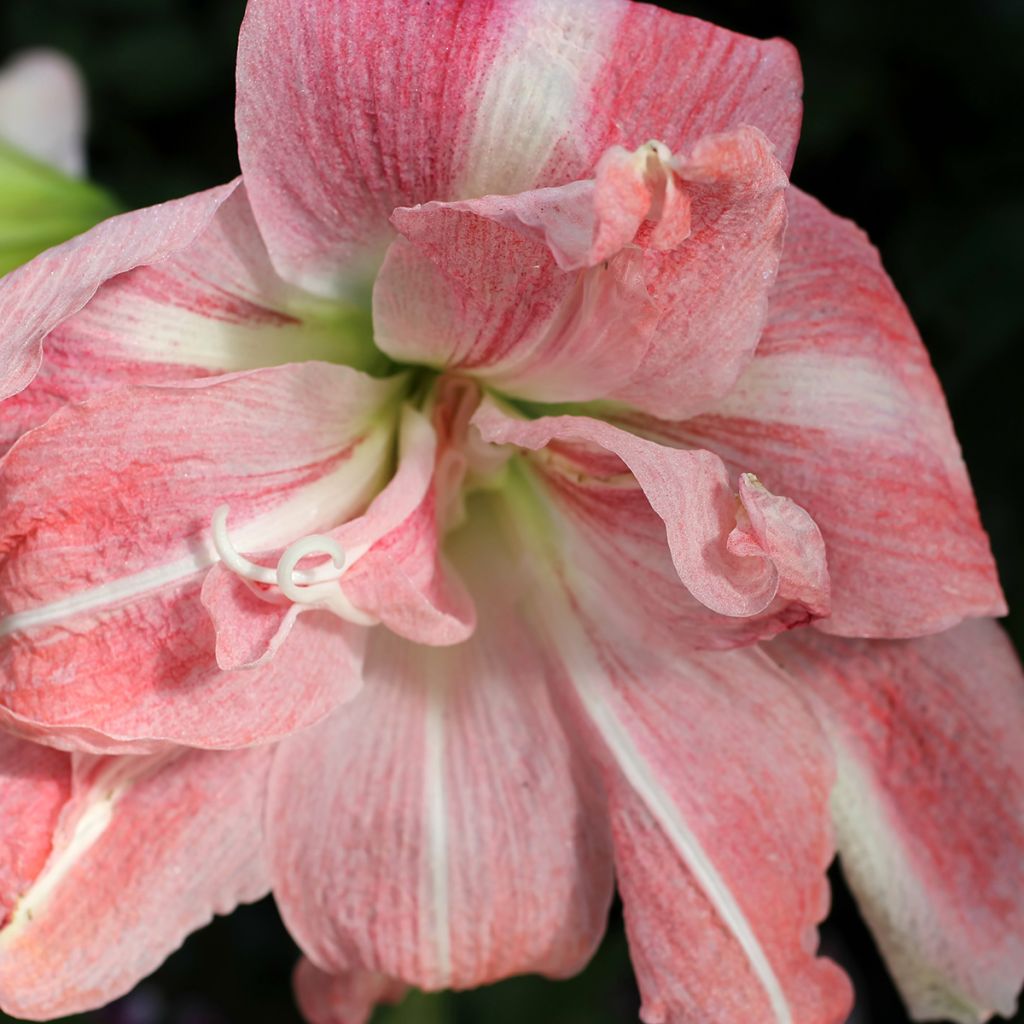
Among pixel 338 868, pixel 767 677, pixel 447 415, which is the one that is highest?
pixel 447 415

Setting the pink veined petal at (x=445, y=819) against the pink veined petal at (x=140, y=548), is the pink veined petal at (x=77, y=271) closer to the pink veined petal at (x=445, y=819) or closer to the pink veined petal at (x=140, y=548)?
the pink veined petal at (x=140, y=548)

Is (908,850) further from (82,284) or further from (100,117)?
(100,117)

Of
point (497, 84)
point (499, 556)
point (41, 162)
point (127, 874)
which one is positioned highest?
point (497, 84)

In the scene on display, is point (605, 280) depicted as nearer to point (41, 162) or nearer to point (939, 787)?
point (939, 787)

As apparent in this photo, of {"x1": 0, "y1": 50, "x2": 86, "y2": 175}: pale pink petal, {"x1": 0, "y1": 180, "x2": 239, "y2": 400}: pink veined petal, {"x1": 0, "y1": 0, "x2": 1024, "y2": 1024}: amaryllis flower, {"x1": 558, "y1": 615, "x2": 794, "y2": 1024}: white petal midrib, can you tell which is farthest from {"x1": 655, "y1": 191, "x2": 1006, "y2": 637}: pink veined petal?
{"x1": 0, "y1": 50, "x2": 86, "y2": 175}: pale pink petal

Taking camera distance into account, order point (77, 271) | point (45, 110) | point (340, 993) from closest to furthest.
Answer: point (77, 271) < point (340, 993) < point (45, 110)

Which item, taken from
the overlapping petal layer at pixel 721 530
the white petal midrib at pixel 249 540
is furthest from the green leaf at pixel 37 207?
the overlapping petal layer at pixel 721 530

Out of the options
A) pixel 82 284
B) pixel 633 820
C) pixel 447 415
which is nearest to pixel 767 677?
pixel 633 820

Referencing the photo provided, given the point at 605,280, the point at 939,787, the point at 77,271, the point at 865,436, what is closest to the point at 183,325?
the point at 77,271
